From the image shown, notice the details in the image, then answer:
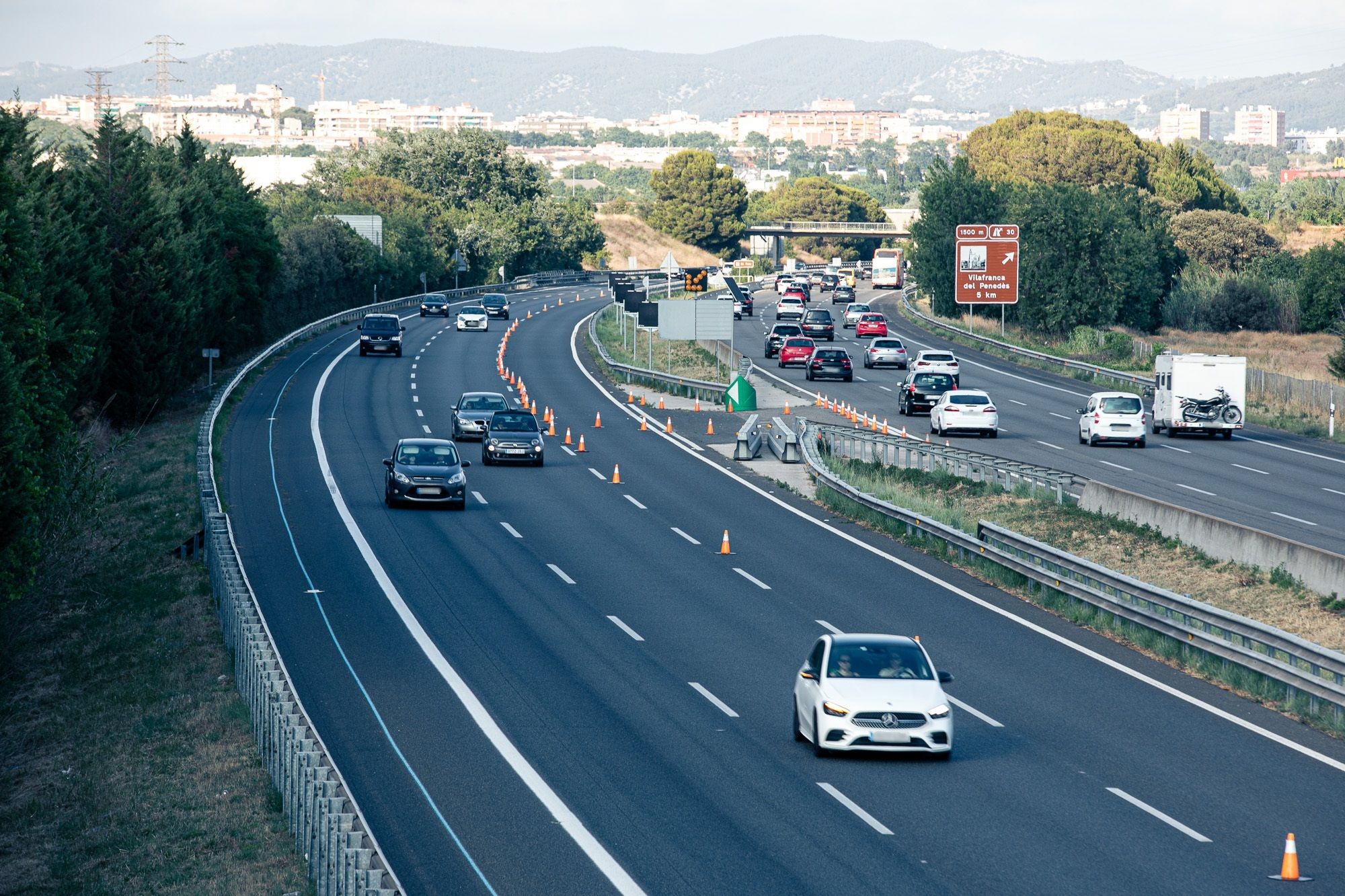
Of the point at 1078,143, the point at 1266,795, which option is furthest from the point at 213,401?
the point at 1078,143

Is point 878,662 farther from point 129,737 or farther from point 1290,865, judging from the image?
point 129,737

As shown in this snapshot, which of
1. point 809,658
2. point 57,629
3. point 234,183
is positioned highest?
point 234,183

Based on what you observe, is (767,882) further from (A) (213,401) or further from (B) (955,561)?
(A) (213,401)

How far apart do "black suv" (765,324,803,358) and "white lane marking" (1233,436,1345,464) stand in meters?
30.0

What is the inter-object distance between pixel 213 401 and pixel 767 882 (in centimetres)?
4418

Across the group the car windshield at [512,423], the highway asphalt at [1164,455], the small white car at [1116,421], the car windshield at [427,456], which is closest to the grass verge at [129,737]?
the car windshield at [427,456]

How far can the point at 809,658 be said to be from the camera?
18.6m

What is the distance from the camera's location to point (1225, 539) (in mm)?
28234

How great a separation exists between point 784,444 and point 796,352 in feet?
94.9

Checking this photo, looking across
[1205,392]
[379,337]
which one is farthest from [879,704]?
[379,337]

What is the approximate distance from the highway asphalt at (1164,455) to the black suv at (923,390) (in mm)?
524

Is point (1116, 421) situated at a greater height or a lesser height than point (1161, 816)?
greater

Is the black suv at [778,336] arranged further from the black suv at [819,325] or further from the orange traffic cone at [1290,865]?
the orange traffic cone at [1290,865]

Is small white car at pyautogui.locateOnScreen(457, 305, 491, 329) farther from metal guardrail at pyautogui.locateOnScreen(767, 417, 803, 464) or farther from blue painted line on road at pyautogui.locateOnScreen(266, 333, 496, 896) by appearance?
metal guardrail at pyautogui.locateOnScreen(767, 417, 803, 464)
